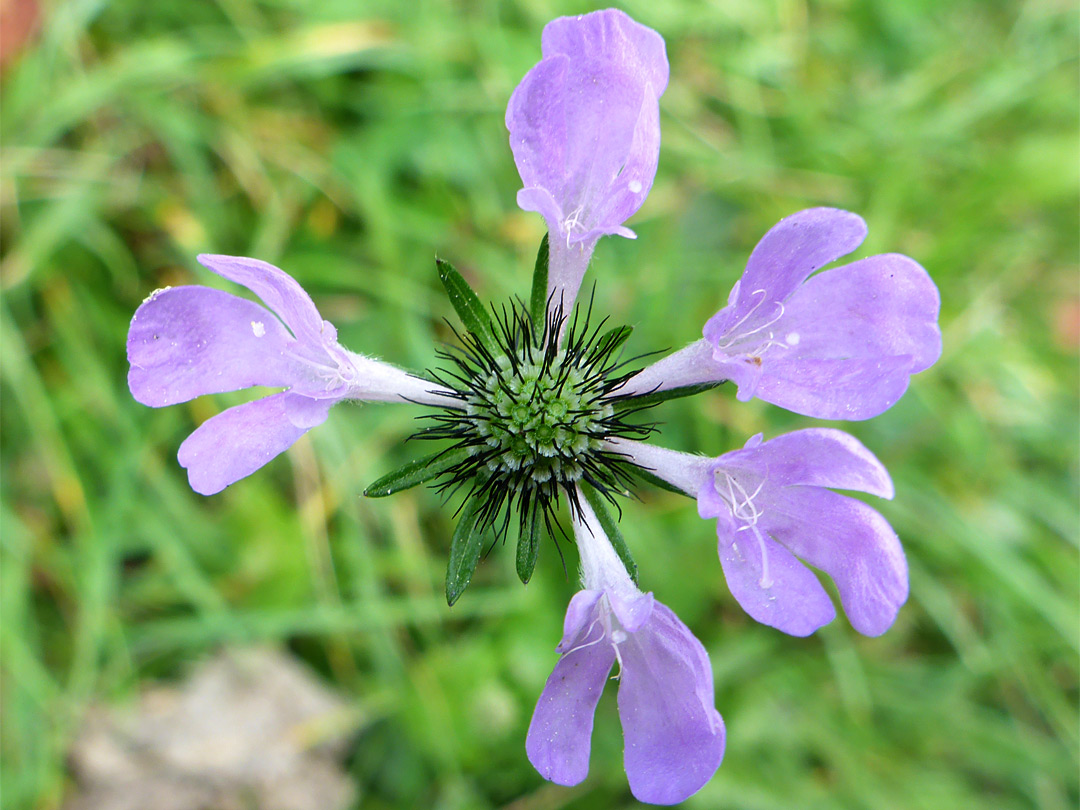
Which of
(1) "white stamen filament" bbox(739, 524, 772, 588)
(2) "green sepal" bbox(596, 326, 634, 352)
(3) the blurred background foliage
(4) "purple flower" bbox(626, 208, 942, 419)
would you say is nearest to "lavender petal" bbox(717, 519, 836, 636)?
(1) "white stamen filament" bbox(739, 524, 772, 588)

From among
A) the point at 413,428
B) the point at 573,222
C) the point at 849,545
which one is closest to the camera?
the point at 849,545

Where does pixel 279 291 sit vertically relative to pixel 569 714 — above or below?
above

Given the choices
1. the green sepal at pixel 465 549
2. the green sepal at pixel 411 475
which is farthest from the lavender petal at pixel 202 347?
the green sepal at pixel 465 549

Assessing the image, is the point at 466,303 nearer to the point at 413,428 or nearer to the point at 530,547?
the point at 530,547

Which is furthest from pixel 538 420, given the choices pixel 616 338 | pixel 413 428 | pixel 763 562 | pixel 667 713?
pixel 413 428

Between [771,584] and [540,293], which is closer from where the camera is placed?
[771,584]

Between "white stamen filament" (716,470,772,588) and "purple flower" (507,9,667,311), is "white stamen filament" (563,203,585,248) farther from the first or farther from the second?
"white stamen filament" (716,470,772,588)

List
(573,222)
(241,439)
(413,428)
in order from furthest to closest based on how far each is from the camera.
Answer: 1. (413,428)
2. (573,222)
3. (241,439)
